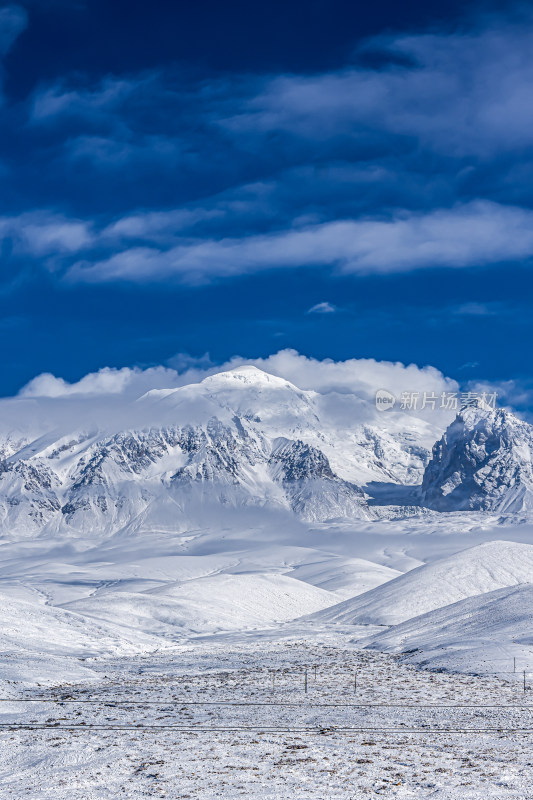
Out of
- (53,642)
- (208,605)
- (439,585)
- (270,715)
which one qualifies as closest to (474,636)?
(270,715)

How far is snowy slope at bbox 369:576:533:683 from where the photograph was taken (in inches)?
2493

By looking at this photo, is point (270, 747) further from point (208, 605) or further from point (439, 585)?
point (208, 605)

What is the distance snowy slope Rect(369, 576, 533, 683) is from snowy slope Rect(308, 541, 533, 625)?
27.9 m

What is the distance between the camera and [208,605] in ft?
522

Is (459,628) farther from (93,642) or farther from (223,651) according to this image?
(93,642)

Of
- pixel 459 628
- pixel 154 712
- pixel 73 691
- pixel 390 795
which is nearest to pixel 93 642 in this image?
pixel 459 628

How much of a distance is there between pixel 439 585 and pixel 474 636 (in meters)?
71.6

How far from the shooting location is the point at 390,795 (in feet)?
85.4

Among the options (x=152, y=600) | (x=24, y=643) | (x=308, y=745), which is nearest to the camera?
(x=308, y=745)

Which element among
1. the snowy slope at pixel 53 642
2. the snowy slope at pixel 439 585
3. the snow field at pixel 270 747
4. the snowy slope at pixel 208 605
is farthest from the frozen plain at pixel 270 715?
the snowy slope at pixel 439 585

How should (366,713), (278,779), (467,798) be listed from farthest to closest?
(366,713), (278,779), (467,798)

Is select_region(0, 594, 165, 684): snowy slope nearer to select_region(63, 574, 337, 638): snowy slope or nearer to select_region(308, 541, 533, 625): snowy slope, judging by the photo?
select_region(63, 574, 337, 638): snowy slope

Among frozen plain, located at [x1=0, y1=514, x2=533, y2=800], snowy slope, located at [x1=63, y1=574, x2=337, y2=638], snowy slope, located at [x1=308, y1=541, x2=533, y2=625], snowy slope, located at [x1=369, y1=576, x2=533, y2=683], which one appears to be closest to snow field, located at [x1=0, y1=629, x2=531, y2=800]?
frozen plain, located at [x1=0, y1=514, x2=533, y2=800]

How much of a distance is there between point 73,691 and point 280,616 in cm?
11581
